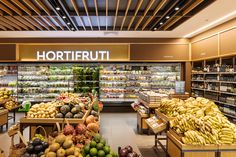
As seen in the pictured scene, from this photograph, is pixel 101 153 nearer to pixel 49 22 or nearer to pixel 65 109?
pixel 65 109

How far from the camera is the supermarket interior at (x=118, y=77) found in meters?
3.94

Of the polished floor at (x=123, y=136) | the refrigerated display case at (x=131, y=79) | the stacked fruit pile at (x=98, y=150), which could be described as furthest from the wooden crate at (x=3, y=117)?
the stacked fruit pile at (x=98, y=150)

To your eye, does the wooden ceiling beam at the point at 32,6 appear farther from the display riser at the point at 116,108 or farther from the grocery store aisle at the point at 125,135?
the display riser at the point at 116,108

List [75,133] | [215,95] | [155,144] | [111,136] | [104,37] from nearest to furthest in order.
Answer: [75,133], [155,144], [111,136], [215,95], [104,37]

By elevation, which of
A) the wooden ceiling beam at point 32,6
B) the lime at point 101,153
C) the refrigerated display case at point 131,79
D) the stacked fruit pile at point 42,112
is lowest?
the lime at point 101,153

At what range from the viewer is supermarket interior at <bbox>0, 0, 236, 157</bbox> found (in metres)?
3.94

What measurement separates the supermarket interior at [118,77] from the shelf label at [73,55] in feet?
0.15

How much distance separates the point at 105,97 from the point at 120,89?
0.79 metres

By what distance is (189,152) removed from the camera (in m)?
3.80

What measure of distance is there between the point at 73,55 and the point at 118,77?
2293 millimetres

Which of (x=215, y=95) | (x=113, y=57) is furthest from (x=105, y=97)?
(x=215, y=95)

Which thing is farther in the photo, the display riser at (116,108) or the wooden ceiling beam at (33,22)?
the display riser at (116,108)

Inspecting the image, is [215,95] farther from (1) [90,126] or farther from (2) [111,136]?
(1) [90,126]

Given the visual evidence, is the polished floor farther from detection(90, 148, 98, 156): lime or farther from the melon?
detection(90, 148, 98, 156): lime
